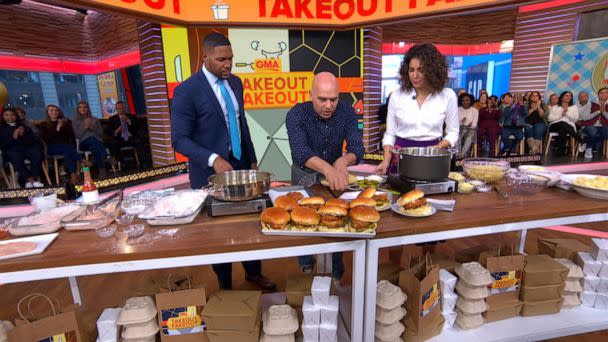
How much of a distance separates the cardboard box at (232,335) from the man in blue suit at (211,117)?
2.09 feet

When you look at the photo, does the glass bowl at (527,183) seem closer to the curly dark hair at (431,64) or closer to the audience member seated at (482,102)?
the curly dark hair at (431,64)

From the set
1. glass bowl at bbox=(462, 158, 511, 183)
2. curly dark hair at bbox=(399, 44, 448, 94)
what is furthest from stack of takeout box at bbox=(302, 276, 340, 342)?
curly dark hair at bbox=(399, 44, 448, 94)

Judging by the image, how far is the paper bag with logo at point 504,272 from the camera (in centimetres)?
200

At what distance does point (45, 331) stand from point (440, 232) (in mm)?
1882

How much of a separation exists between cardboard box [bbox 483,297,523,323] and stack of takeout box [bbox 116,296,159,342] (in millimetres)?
1884

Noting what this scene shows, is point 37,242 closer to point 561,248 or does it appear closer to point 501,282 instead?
point 501,282

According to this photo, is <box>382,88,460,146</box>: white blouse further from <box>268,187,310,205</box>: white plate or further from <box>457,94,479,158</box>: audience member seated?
<box>457,94,479,158</box>: audience member seated

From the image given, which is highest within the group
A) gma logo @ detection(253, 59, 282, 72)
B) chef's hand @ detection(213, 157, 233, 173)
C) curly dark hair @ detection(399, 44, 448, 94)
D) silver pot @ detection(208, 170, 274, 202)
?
gma logo @ detection(253, 59, 282, 72)

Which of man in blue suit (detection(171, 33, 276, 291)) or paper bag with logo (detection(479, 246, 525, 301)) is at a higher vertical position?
man in blue suit (detection(171, 33, 276, 291))

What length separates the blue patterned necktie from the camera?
2.39m

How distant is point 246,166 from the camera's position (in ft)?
8.61

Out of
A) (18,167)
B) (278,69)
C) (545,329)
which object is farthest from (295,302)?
(18,167)

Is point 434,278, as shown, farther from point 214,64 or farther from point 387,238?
point 214,64

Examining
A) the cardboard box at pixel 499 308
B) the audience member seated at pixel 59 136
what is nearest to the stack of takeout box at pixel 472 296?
the cardboard box at pixel 499 308
